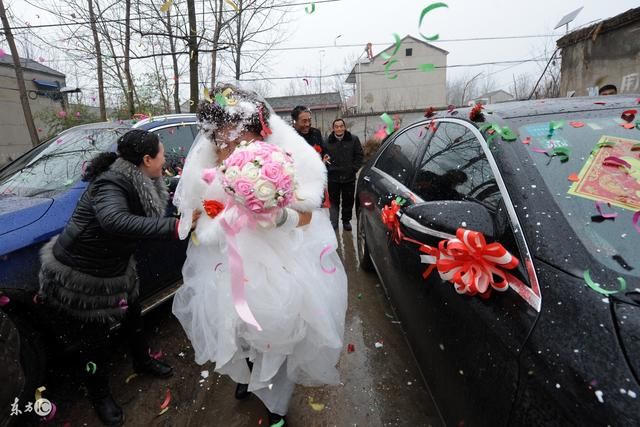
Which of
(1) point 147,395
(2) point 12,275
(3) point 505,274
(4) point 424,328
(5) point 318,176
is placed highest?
(5) point 318,176

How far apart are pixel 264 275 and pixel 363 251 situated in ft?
8.02

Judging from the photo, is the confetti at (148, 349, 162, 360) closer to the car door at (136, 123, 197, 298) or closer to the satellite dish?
the car door at (136, 123, 197, 298)

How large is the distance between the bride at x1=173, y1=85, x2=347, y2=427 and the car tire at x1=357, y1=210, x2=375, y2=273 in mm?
1892

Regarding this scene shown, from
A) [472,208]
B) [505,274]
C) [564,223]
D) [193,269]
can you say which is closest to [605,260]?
[564,223]

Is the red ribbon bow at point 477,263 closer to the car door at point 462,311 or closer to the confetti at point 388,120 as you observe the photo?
the car door at point 462,311

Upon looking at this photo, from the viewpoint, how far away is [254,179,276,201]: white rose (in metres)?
1.38

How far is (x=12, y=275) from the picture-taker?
197 centimetres

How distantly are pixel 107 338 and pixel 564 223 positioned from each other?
2.42m

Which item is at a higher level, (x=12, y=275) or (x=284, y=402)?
(x=12, y=275)

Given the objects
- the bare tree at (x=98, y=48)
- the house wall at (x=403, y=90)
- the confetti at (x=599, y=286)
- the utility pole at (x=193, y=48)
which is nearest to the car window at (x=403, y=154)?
the confetti at (x=599, y=286)

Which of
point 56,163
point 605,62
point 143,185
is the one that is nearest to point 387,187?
point 143,185

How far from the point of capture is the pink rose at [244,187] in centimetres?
139

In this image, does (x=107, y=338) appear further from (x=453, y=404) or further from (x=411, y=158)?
(x=411, y=158)

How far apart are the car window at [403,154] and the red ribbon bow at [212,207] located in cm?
138
